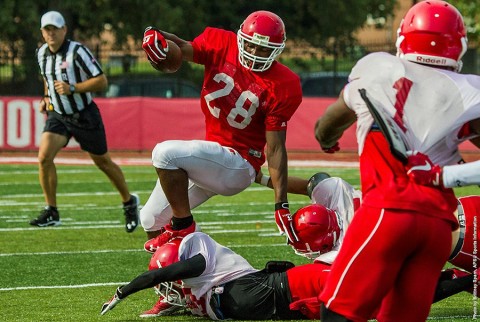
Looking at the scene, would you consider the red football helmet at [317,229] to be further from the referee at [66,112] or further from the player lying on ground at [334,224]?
the referee at [66,112]

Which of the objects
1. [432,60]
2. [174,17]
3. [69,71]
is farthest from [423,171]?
[174,17]

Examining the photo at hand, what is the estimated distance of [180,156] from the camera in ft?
20.1

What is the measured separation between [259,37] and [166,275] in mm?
1653

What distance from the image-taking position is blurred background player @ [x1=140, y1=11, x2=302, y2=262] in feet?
20.5

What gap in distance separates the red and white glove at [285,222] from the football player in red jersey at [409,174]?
1986mm

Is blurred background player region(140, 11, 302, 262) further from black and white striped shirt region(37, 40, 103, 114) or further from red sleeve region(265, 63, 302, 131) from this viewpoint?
black and white striped shirt region(37, 40, 103, 114)

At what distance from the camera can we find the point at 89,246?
28.4ft

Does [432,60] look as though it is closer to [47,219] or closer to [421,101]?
[421,101]

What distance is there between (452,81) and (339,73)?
17809mm

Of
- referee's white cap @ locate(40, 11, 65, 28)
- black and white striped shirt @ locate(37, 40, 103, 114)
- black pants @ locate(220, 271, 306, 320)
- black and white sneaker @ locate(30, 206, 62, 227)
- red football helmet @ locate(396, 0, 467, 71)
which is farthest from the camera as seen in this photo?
black and white striped shirt @ locate(37, 40, 103, 114)

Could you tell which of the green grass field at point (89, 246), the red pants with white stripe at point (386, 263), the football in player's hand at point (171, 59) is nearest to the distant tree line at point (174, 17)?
the green grass field at point (89, 246)

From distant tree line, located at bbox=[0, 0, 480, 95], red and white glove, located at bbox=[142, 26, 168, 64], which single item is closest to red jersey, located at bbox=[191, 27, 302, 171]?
red and white glove, located at bbox=[142, 26, 168, 64]

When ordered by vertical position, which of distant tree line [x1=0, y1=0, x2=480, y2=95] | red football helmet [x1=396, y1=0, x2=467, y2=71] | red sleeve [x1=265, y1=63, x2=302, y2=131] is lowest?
distant tree line [x1=0, y1=0, x2=480, y2=95]

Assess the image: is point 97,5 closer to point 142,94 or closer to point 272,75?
point 142,94
